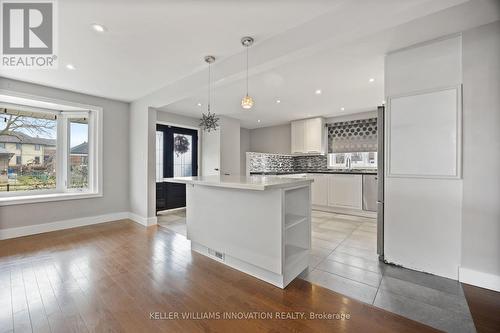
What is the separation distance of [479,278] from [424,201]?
0.77 m

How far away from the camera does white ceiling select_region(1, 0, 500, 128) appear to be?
5.68 feet

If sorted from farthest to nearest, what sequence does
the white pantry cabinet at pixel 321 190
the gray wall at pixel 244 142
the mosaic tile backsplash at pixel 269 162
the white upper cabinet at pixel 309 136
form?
the gray wall at pixel 244 142 < the mosaic tile backsplash at pixel 269 162 < the white upper cabinet at pixel 309 136 < the white pantry cabinet at pixel 321 190

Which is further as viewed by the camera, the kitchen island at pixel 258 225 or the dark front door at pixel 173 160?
the dark front door at pixel 173 160

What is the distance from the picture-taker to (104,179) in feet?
13.5

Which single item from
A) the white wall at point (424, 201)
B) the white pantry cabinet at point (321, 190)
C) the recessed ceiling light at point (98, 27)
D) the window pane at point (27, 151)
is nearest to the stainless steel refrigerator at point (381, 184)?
the white wall at point (424, 201)

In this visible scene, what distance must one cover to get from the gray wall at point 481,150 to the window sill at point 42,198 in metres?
5.43

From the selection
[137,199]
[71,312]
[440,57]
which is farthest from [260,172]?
[71,312]

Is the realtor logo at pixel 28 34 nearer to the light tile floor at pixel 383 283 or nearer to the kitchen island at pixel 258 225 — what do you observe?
the kitchen island at pixel 258 225

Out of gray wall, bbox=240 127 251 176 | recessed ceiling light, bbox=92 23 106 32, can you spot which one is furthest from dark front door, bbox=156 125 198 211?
recessed ceiling light, bbox=92 23 106 32

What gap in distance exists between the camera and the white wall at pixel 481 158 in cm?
189

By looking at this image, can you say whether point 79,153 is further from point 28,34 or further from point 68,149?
point 28,34

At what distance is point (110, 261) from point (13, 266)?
39.1 inches

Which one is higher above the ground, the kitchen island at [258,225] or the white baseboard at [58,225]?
the kitchen island at [258,225]

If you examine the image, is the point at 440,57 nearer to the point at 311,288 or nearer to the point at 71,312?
the point at 311,288
